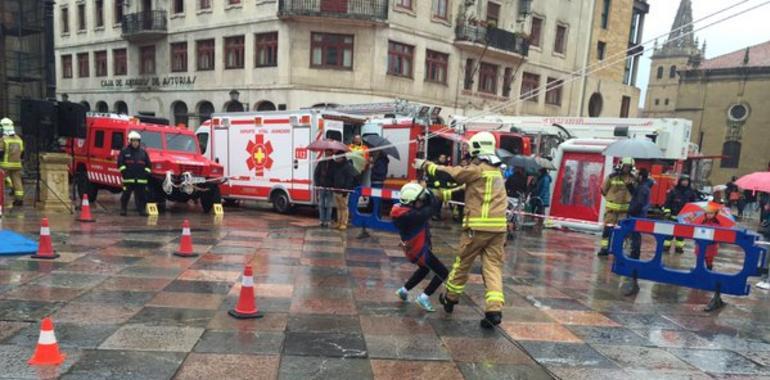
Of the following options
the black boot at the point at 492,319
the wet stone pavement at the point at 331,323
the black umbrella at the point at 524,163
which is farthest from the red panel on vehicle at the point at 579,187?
the black boot at the point at 492,319

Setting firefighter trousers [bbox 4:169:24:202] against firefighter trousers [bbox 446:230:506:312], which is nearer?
firefighter trousers [bbox 446:230:506:312]

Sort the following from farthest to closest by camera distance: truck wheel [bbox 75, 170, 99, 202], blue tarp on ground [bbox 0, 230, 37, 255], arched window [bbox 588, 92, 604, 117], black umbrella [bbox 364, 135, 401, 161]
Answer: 1. arched window [bbox 588, 92, 604, 117]
2. truck wheel [bbox 75, 170, 99, 202]
3. black umbrella [bbox 364, 135, 401, 161]
4. blue tarp on ground [bbox 0, 230, 37, 255]

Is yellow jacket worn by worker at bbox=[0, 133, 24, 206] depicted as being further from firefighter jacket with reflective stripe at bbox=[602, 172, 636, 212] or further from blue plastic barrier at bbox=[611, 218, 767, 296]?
firefighter jacket with reflective stripe at bbox=[602, 172, 636, 212]

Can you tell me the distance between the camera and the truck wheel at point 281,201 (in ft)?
42.0

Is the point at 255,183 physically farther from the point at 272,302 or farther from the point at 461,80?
the point at 461,80

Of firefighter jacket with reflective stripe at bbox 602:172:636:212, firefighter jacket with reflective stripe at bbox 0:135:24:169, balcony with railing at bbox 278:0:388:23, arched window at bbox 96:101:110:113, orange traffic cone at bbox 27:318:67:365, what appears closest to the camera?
orange traffic cone at bbox 27:318:67:365

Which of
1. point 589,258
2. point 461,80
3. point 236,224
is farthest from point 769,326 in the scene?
point 461,80

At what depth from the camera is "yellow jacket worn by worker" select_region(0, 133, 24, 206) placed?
11578mm

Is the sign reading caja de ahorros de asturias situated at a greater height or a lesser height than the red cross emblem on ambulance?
greater

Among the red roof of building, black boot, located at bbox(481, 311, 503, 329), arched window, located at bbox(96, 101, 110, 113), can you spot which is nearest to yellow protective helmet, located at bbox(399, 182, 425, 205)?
black boot, located at bbox(481, 311, 503, 329)

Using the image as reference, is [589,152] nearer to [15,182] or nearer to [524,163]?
[524,163]

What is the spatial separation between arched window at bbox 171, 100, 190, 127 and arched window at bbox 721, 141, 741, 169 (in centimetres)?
5362

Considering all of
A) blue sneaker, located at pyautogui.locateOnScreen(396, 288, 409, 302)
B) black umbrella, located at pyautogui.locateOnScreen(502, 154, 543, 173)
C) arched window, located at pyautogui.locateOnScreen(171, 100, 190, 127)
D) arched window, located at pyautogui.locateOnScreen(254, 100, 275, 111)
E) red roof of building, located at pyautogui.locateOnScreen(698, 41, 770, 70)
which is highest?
red roof of building, located at pyautogui.locateOnScreen(698, 41, 770, 70)

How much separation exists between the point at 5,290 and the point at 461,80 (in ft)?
82.0
